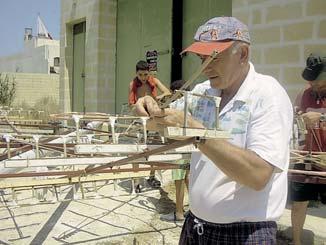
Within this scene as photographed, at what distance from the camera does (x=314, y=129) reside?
351cm

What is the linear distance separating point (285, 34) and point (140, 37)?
4.67m

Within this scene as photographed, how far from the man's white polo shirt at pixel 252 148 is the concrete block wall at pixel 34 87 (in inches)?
1103

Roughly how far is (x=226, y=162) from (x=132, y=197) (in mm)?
4522

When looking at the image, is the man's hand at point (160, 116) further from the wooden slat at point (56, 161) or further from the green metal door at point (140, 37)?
the green metal door at point (140, 37)

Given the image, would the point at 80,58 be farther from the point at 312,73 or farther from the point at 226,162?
the point at 226,162

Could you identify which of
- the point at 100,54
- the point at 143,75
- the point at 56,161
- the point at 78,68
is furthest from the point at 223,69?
the point at 78,68

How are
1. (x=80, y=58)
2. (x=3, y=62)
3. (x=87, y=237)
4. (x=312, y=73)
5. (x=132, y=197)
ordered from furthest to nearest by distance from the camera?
(x=3, y=62)
(x=80, y=58)
(x=132, y=197)
(x=87, y=237)
(x=312, y=73)

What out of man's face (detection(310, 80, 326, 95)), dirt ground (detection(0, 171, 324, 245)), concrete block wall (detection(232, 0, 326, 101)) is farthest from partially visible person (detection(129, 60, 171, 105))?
man's face (detection(310, 80, 326, 95))

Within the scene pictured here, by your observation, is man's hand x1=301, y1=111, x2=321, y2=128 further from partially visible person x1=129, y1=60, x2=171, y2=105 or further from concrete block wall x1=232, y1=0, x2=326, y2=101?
partially visible person x1=129, y1=60, x2=171, y2=105

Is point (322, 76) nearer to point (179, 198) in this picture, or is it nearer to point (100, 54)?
point (179, 198)

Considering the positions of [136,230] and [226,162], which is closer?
[226,162]

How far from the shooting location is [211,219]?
1942 mm

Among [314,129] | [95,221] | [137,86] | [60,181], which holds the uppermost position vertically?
[137,86]

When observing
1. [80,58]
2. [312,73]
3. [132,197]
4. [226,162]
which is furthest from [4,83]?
[226,162]
